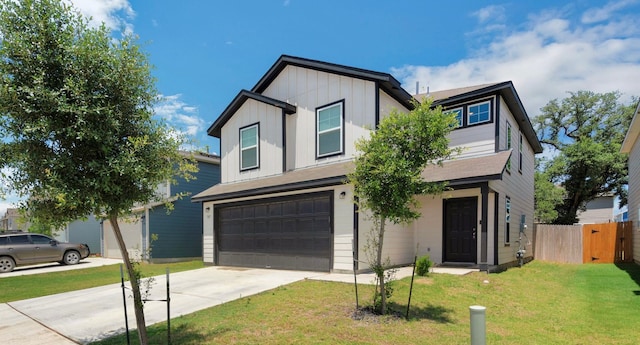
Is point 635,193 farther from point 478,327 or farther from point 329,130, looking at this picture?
point 478,327

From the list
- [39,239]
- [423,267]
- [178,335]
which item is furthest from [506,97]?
[39,239]

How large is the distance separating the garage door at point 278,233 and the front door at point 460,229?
3701 millimetres

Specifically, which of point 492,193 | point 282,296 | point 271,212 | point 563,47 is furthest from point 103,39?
point 563,47

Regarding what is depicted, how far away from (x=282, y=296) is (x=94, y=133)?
15.8 feet

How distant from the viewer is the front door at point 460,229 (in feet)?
34.6

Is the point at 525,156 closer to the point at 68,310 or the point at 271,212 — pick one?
the point at 271,212

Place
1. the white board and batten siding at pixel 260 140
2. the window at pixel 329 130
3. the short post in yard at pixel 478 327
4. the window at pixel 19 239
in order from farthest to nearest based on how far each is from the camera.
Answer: the window at pixel 19 239 → the white board and batten siding at pixel 260 140 → the window at pixel 329 130 → the short post in yard at pixel 478 327

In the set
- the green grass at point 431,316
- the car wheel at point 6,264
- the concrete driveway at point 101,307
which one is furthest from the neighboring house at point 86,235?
the green grass at point 431,316

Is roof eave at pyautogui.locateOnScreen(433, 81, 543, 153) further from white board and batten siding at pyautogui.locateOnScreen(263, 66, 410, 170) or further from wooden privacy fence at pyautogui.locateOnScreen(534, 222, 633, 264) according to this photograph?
wooden privacy fence at pyautogui.locateOnScreen(534, 222, 633, 264)

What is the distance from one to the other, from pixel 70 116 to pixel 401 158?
14.5 ft

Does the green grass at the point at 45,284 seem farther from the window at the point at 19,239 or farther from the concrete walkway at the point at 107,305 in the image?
the window at the point at 19,239

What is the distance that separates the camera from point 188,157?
4895 millimetres

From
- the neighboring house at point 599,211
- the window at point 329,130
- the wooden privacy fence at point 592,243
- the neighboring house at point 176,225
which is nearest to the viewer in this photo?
the window at point 329,130

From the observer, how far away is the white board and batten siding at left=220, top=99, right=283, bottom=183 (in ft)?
42.1
